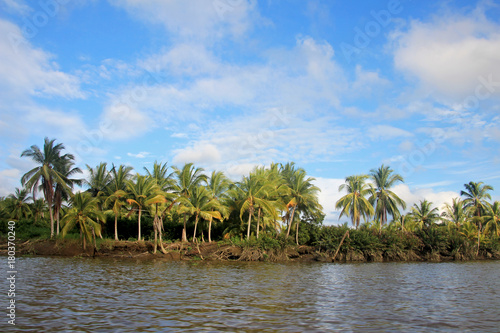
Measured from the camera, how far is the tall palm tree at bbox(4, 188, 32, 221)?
55528 millimetres

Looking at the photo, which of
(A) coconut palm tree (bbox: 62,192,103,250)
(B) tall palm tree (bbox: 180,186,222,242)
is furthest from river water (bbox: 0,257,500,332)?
(B) tall palm tree (bbox: 180,186,222,242)

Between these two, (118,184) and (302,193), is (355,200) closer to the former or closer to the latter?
(302,193)

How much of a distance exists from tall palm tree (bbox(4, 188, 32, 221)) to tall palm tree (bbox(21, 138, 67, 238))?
22.5 meters

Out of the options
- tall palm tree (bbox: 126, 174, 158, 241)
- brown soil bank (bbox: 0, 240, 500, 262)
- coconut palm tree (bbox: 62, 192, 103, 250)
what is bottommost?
brown soil bank (bbox: 0, 240, 500, 262)

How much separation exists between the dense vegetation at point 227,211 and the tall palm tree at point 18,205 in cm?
1109

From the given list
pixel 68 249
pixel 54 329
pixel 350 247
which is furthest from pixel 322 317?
pixel 68 249

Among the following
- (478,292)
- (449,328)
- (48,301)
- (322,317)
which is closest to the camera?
(449,328)

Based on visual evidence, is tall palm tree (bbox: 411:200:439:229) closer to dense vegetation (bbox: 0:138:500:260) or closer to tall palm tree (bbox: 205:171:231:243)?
dense vegetation (bbox: 0:138:500:260)

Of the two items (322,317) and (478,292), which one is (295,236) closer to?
(478,292)

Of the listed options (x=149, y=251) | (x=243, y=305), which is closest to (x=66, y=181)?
(x=149, y=251)

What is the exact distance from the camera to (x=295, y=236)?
40.3m

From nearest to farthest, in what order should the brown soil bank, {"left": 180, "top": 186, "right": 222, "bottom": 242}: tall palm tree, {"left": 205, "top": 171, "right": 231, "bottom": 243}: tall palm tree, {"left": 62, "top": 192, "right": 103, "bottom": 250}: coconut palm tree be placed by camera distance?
{"left": 62, "top": 192, "right": 103, "bottom": 250}: coconut palm tree → the brown soil bank → {"left": 180, "top": 186, "right": 222, "bottom": 242}: tall palm tree → {"left": 205, "top": 171, "right": 231, "bottom": 243}: tall palm tree

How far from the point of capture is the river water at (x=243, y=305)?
32.0 feet

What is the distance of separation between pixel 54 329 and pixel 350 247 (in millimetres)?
32701
